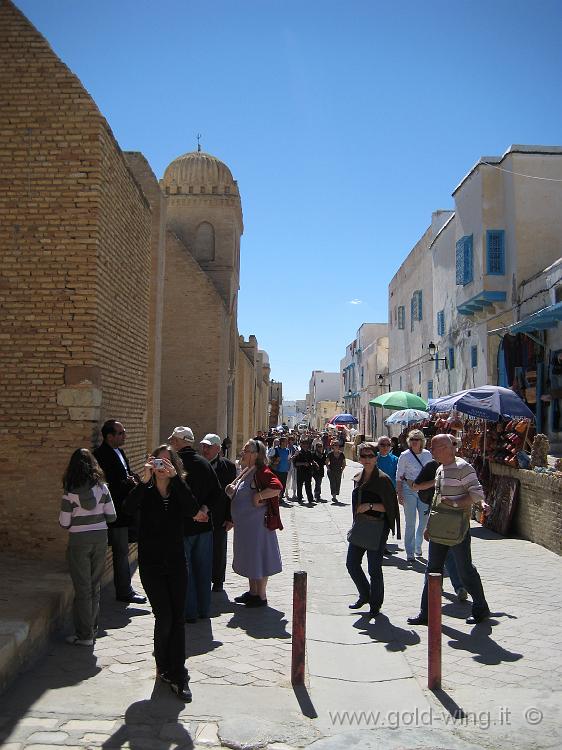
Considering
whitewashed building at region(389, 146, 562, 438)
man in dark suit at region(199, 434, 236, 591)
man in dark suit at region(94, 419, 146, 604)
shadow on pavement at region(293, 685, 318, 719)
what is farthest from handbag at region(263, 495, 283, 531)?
whitewashed building at region(389, 146, 562, 438)

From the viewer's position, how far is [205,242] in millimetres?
29312

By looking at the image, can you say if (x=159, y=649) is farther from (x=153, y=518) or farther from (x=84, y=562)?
(x=84, y=562)

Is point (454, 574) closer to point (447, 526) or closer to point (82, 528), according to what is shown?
point (447, 526)

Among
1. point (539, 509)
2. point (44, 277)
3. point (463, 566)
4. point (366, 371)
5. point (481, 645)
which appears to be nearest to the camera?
point (481, 645)

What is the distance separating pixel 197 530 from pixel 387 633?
81.9 inches

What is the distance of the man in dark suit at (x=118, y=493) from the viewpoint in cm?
737

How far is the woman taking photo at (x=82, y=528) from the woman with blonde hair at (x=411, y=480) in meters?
4.75

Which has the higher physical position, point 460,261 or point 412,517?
point 460,261

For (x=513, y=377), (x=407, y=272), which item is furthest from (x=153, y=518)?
(x=407, y=272)

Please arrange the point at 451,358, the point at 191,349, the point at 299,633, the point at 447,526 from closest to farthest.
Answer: the point at 299,633 → the point at 447,526 → the point at 451,358 → the point at 191,349

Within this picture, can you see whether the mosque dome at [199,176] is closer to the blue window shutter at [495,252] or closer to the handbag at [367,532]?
the blue window shutter at [495,252]

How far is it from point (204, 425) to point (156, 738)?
63.9 feet

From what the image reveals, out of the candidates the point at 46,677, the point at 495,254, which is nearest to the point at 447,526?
the point at 46,677

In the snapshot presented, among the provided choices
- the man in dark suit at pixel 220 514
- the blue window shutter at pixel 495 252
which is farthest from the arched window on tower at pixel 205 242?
the man in dark suit at pixel 220 514
